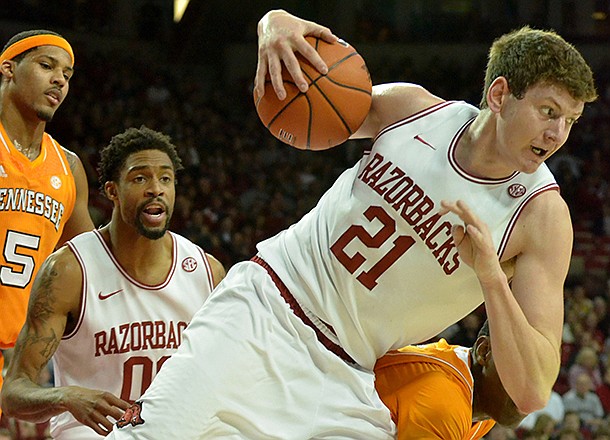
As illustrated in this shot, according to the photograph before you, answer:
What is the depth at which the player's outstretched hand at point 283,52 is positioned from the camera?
10.0 feet

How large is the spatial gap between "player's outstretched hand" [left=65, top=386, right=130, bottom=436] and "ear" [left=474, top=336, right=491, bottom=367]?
1358 millimetres

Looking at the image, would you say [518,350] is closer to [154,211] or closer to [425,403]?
[425,403]

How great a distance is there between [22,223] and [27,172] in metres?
0.27

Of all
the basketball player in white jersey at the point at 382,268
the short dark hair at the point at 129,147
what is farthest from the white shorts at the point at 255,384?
the short dark hair at the point at 129,147

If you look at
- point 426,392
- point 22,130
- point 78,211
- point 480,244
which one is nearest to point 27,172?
point 22,130

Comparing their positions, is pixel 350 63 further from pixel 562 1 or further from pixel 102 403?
pixel 562 1

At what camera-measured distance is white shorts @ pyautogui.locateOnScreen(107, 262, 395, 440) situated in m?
2.97

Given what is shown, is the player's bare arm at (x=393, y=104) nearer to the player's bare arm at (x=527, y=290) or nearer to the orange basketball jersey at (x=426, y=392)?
the player's bare arm at (x=527, y=290)

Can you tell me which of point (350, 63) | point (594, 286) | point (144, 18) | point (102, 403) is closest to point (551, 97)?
point (350, 63)

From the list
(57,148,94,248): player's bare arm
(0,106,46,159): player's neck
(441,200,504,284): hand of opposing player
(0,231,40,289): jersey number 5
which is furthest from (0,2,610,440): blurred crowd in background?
(441,200,504,284): hand of opposing player

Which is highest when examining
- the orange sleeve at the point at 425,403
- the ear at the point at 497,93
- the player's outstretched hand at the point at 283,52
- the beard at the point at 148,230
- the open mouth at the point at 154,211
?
the player's outstretched hand at the point at 283,52

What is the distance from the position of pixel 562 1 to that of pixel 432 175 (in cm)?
1577

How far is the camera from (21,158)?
4766 millimetres

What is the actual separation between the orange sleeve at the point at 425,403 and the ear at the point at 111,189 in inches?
57.7
